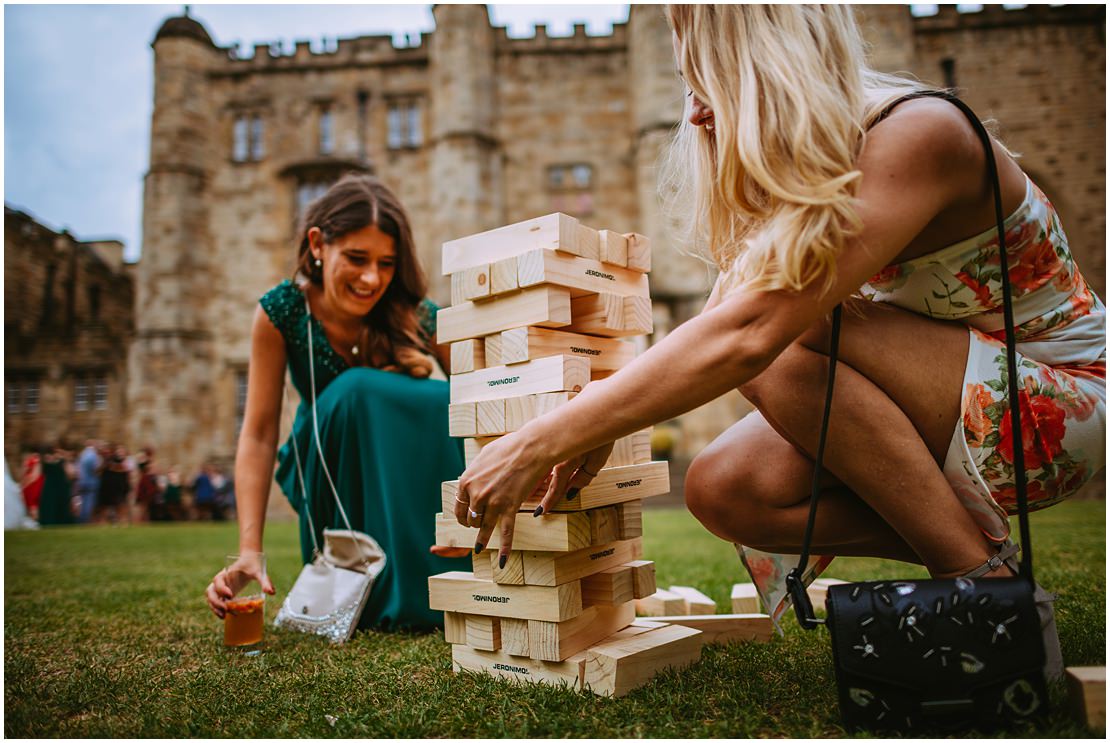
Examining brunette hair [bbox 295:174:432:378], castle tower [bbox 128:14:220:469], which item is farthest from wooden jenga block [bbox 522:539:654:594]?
castle tower [bbox 128:14:220:469]

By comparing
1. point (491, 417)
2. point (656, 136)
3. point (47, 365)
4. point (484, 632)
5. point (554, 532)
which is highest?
point (656, 136)

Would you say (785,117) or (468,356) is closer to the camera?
(785,117)

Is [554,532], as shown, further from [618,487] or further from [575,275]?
[575,275]

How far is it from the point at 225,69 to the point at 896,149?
23310 mm

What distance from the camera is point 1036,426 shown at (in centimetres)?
152

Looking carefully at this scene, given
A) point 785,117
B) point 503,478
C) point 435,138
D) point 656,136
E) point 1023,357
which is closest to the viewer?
point 785,117

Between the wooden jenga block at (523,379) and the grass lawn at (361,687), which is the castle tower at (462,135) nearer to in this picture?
the grass lawn at (361,687)

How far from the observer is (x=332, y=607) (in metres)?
2.41

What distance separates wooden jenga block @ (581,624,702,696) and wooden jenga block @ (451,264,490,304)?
0.93 meters

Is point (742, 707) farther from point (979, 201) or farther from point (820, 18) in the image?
point (820, 18)

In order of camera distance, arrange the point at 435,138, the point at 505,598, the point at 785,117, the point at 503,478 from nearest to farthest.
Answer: the point at 785,117 < the point at 503,478 < the point at 505,598 < the point at 435,138

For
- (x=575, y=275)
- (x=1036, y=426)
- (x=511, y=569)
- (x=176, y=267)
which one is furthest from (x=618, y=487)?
(x=176, y=267)

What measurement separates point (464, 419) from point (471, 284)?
14.2 inches

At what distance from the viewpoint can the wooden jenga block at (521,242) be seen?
5.85 feet
